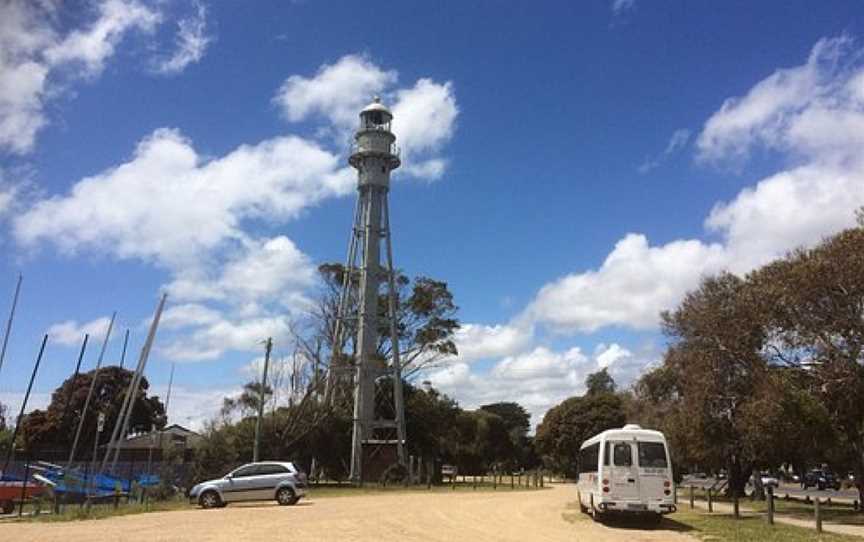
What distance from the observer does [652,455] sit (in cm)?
2195

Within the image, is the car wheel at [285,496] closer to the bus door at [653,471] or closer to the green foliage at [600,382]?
the bus door at [653,471]

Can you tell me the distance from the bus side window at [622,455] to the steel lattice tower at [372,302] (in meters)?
32.2

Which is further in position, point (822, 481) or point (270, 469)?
point (822, 481)

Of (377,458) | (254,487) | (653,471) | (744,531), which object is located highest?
(377,458)

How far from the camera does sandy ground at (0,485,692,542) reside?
1741 cm

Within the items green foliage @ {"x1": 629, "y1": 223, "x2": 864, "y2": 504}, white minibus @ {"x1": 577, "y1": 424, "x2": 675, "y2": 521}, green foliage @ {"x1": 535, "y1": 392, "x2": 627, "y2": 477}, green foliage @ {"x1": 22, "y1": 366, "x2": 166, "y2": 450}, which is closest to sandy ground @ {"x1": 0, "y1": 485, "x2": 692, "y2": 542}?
white minibus @ {"x1": 577, "y1": 424, "x2": 675, "y2": 521}

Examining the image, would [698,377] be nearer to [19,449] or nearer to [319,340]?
[319,340]

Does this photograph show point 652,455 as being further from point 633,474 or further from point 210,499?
point 210,499

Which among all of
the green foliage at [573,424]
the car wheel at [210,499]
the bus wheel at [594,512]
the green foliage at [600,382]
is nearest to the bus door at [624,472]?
the bus wheel at [594,512]

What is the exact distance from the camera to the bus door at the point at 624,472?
2158cm

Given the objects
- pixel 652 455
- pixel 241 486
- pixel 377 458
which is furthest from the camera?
pixel 377 458

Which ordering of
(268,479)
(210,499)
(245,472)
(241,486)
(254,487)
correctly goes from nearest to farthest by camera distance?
(210,499)
(241,486)
(254,487)
(268,479)
(245,472)

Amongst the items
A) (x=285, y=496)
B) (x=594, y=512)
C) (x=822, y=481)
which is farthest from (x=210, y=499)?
(x=822, y=481)

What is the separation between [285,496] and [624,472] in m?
13.3
